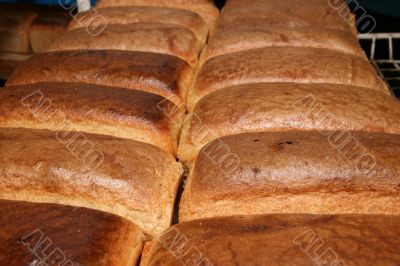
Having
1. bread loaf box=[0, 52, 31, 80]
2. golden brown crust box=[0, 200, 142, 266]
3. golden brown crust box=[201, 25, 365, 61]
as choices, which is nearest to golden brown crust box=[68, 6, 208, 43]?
golden brown crust box=[201, 25, 365, 61]

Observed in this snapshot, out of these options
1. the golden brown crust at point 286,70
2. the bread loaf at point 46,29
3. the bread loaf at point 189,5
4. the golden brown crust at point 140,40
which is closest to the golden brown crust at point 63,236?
the golden brown crust at point 286,70

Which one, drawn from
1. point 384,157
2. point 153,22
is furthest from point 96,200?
point 153,22

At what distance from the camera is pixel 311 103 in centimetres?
201

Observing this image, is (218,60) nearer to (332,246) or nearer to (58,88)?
(58,88)

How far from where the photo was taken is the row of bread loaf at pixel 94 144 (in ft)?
4.69

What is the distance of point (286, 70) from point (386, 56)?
2736mm

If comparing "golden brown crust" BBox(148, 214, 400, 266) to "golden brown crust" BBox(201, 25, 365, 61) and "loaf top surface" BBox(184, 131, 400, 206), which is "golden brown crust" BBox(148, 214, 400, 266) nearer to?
"loaf top surface" BBox(184, 131, 400, 206)

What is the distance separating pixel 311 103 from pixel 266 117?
0.82 feet

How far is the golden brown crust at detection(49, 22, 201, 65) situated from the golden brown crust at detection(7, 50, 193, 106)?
169 mm

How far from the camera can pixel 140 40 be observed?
283 centimetres

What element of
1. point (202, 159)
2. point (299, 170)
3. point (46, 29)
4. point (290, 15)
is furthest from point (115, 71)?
point (46, 29)

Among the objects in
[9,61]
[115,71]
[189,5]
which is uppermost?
[115,71]

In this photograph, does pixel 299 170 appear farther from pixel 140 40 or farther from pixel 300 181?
pixel 140 40

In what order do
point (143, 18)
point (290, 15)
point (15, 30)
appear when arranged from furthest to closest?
point (15, 30), point (143, 18), point (290, 15)
